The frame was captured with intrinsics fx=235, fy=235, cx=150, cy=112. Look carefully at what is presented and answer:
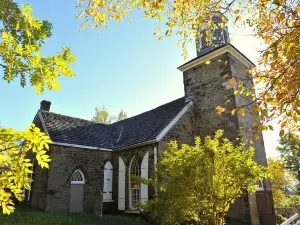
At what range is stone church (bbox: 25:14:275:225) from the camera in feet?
42.8

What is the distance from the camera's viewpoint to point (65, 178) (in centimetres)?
1391

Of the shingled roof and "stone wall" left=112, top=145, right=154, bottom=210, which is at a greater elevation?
the shingled roof

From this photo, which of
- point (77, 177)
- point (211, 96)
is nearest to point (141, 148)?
point (77, 177)

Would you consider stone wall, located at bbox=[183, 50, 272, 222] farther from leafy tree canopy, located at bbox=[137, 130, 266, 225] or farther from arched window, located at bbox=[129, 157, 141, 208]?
leafy tree canopy, located at bbox=[137, 130, 266, 225]

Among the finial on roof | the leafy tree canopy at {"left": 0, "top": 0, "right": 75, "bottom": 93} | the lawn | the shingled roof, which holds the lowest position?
the lawn

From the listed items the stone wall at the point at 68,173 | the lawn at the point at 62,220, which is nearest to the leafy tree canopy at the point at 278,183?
the lawn at the point at 62,220

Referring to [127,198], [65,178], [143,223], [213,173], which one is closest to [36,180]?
[65,178]

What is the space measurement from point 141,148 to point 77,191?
4.72 metres

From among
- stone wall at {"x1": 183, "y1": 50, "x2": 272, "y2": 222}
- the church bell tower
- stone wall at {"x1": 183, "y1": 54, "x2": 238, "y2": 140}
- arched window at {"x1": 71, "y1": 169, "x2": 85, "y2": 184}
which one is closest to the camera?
the church bell tower

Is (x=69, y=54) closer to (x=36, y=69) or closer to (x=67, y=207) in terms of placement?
(x=36, y=69)

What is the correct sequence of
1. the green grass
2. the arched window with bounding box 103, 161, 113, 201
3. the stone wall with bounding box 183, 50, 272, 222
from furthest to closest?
the arched window with bounding box 103, 161, 113, 201
the stone wall with bounding box 183, 50, 272, 222
the green grass

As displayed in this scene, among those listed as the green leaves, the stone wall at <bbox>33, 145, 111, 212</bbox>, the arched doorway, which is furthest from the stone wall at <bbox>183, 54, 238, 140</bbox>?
the green leaves

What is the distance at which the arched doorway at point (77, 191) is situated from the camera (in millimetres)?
13930

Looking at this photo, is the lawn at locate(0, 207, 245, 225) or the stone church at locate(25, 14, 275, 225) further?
the stone church at locate(25, 14, 275, 225)
